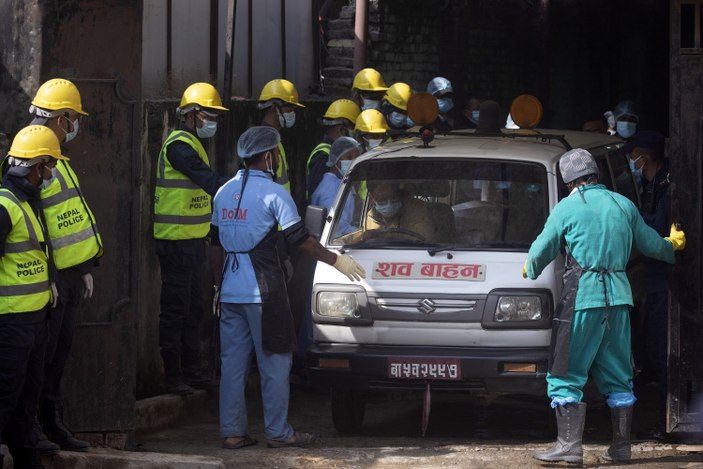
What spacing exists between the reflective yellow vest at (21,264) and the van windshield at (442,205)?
257 cm

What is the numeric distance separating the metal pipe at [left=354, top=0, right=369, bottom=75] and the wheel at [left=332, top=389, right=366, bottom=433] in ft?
18.6

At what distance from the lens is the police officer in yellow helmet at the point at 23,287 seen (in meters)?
7.03

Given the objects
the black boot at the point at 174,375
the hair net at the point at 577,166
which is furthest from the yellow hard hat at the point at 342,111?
the hair net at the point at 577,166

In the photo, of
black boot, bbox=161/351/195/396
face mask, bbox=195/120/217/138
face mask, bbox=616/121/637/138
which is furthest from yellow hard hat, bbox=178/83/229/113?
face mask, bbox=616/121/637/138

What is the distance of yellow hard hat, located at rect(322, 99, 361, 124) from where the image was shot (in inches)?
458

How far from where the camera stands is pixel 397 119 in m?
13.1

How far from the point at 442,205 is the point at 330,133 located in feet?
7.55

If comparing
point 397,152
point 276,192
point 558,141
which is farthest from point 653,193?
point 276,192

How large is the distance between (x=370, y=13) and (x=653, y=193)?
20.3ft

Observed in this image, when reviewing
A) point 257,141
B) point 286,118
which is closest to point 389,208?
point 257,141

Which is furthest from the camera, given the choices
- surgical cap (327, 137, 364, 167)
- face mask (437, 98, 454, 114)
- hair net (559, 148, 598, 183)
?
face mask (437, 98, 454, 114)

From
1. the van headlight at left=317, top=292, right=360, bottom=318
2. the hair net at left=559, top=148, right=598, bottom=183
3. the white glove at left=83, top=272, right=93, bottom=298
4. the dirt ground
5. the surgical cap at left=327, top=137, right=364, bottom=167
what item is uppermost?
the hair net at left=559, top=148, right=598, bottom=183

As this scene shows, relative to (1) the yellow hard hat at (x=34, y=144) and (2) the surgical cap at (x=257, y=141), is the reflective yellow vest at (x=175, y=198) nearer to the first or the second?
(2) the surgical cap at (x=257, y=141)

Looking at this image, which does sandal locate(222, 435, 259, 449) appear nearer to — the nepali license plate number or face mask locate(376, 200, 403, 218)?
the nepali license plate number
